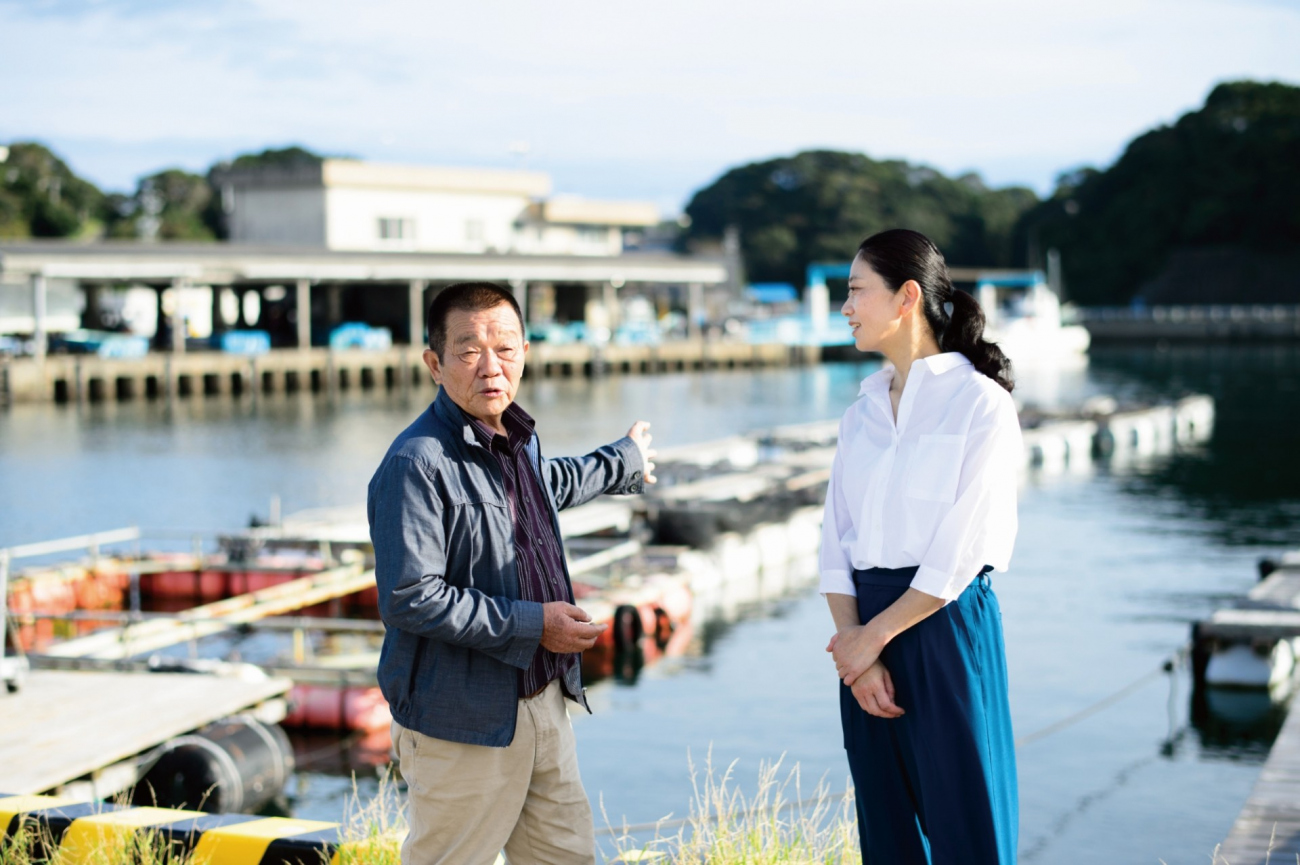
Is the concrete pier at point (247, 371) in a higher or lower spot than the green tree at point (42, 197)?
lower

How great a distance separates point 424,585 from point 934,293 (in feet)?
4.48

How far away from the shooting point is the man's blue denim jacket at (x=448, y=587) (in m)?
2.90

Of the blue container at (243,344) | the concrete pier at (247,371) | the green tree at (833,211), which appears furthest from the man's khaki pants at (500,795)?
the green tree at (833,211)

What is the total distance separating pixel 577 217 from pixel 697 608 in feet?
162

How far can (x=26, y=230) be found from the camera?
6588cm

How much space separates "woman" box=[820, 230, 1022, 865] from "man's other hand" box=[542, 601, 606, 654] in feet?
1.88

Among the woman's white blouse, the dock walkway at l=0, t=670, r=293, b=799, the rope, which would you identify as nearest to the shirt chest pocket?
the woman's white blouse

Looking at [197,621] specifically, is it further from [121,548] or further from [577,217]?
[577,217]

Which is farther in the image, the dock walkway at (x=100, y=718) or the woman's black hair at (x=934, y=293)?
the dock walkway at (x=100, y=718)

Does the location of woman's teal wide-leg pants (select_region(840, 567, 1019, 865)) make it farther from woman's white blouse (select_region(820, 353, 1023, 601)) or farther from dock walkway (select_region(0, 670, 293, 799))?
dock walkway (select_region(0, 670, 293, 799))

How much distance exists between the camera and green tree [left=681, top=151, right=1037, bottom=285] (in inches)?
4067

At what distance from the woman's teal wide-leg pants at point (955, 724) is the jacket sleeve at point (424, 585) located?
32.4 inches

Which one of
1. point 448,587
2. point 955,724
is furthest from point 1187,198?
point 448,587

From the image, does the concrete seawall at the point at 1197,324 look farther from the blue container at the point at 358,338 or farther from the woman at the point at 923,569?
the woman at the point at 923,569
